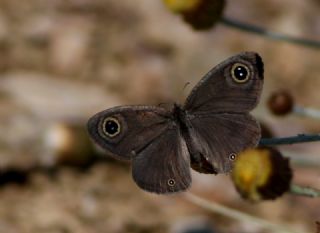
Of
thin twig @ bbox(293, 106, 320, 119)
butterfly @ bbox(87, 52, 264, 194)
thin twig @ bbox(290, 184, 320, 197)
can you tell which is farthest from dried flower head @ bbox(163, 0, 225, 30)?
butterfly @ bbox(87, 52, 264, 194)

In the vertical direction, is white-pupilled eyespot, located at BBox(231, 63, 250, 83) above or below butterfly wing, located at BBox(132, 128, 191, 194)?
above

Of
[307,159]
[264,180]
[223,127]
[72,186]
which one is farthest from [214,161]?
[72,186]

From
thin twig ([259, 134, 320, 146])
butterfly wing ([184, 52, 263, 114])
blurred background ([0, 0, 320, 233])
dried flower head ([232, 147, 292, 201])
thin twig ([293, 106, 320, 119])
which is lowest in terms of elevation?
blurred background ([0, 0, 320, 233])

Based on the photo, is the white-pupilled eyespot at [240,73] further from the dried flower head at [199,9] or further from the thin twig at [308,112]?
the dried flower head at [199,9]

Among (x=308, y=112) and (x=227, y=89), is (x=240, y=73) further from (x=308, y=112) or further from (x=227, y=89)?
(x=308, y=112)

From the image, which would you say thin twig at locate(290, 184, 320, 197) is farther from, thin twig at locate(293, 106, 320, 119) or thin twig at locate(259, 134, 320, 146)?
thin twig at locate(293, 106, 320, 119)
